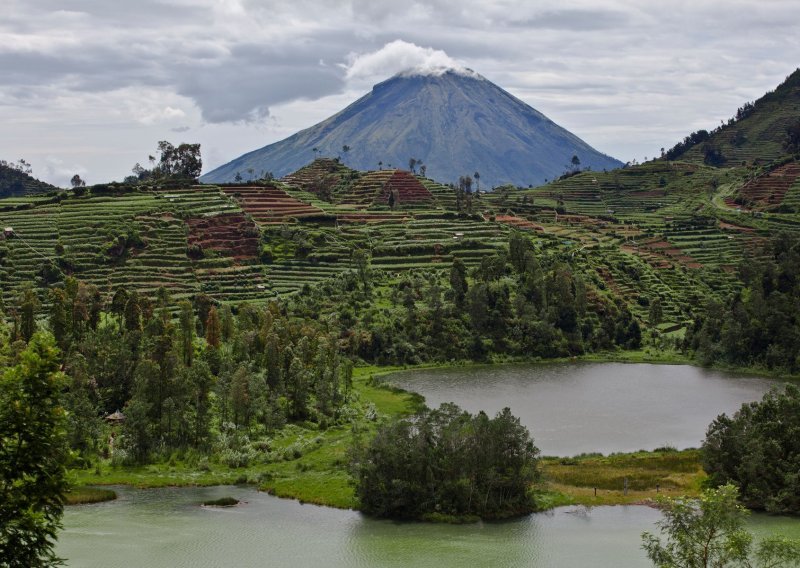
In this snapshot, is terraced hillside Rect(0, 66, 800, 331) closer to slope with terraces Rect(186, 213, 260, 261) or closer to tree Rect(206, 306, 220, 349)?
slope with terraces Rect(186, 213, 260, 261)

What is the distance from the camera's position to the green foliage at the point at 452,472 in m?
42.0

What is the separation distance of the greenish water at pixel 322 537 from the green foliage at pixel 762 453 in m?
1.83

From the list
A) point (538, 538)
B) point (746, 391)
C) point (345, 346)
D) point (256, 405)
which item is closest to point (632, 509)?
point (538, 538)

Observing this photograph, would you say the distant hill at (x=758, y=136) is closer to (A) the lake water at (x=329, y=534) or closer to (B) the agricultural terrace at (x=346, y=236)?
(B) the agricultural terrace at (x=346, y=236)

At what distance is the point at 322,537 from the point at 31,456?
23319 mm

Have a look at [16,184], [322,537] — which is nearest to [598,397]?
[322,537]

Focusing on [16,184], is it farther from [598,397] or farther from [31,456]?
[31,456]

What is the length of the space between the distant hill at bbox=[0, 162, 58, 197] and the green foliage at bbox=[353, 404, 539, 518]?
453ft

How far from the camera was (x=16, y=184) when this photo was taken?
16225 cm

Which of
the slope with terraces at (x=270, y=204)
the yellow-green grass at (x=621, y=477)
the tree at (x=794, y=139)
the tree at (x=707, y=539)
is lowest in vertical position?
the yellow-green grass at (x=621, y=477)

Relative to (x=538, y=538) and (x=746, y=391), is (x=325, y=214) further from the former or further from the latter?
(x=538, y=538)

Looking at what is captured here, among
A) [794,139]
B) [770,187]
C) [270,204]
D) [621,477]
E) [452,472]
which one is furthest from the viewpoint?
[794,139]

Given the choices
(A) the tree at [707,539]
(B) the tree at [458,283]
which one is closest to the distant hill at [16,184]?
(B) the tree at [458,283]

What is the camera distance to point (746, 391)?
70.8 m
